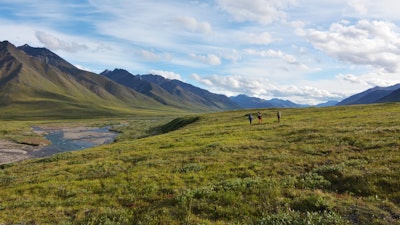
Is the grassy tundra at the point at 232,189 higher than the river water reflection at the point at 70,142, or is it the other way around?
the grassy tundra at the point at 232,189

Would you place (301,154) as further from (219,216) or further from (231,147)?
(219,216)

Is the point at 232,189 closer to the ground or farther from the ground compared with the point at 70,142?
farther from the ground

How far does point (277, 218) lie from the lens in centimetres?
1169

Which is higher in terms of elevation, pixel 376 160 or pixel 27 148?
pixel 376 160

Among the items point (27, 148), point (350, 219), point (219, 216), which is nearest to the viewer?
point (350, 219)

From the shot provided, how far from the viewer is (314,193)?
13961mm

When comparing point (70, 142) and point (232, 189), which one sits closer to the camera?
point (232, 189)

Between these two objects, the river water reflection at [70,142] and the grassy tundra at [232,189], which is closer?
the grassy tundra at [232,189]

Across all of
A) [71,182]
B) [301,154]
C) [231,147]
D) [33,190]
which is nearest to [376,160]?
[301,154]

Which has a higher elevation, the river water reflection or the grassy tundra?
the grassy tundra

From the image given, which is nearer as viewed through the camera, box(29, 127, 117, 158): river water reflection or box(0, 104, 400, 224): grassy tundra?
box(0, 104, 400, 224): grassy tundra

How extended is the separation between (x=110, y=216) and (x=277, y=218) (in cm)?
759

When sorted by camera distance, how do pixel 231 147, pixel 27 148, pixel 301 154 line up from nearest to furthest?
pixel 301 154
pixel 231 147
pixel 27 148

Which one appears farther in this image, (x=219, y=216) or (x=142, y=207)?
(x=142, y=207)
